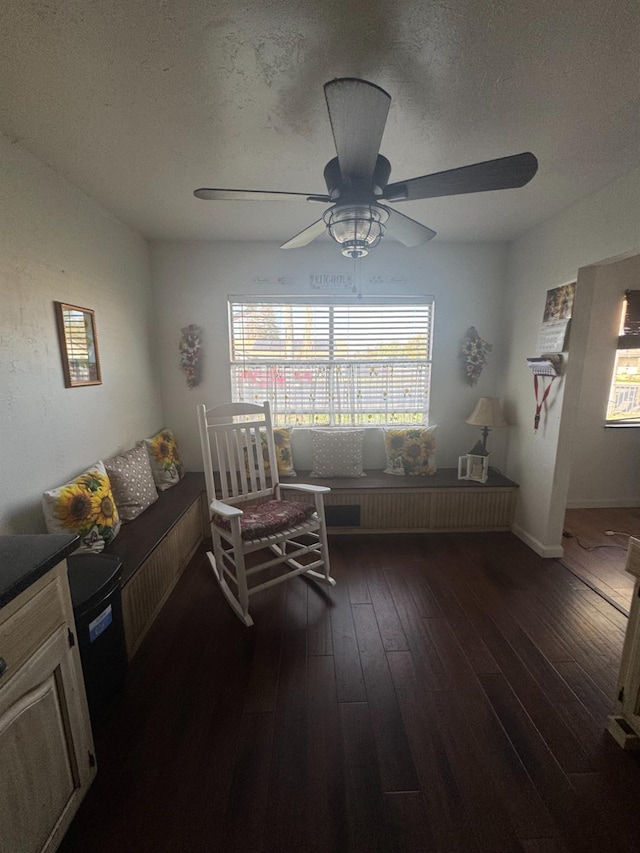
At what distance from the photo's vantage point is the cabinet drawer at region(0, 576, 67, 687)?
2.65 ft

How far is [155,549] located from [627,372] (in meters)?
4.14

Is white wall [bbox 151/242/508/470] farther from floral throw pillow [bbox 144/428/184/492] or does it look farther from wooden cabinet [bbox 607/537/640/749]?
wooden cabinet [bbox 607/537/640/749]

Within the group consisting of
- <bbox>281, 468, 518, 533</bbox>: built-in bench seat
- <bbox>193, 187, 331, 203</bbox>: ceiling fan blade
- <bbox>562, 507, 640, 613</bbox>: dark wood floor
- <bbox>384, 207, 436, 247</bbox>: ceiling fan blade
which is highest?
<bbox>193, 187, 331, 203</bbox>: ceiling fan blade

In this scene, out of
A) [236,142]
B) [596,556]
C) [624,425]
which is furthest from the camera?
[624,425]

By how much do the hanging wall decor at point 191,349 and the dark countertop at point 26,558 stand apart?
2.14 metres

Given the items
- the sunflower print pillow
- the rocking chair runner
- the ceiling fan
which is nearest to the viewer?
the ceiling fan

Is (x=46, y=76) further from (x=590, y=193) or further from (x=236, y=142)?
(x=590, y=193)

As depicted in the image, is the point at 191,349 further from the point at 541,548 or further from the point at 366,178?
the point at 541,548

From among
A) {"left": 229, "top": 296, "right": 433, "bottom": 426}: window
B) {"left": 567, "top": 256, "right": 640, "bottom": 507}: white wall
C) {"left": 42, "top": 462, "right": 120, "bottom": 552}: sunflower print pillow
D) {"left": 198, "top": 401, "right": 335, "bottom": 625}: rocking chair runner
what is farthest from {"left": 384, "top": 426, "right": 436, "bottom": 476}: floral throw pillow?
{"left": 42, "top": 462, "right": 120, "bottom": 552}: sunflower print pillow

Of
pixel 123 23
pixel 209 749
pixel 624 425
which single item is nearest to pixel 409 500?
pixel 209 749

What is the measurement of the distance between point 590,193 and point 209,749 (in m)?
3.36

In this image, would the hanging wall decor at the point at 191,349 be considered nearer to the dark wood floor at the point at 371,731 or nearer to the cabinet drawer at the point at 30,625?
the dark wood floor at the point at 371,731

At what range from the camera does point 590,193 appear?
203 centimetres

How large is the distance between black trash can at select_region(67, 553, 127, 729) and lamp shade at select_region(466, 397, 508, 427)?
2.65 m
